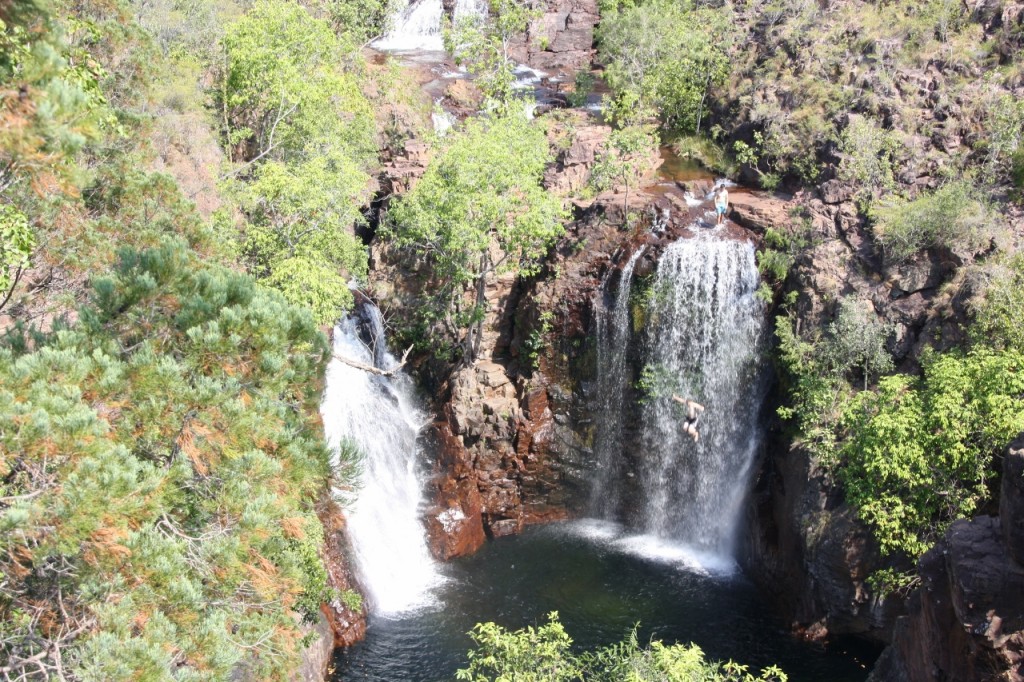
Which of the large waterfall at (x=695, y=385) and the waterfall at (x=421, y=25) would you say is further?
the waterfall at (x=421, y=25)

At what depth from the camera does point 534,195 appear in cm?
2502

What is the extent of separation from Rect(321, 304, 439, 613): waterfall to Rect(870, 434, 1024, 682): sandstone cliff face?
13019 mm

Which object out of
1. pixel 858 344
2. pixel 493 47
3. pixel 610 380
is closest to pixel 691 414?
pixel 610 380

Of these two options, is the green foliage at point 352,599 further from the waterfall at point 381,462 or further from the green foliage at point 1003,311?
the green foliage at point 1003,311

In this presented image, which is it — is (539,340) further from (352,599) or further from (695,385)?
(352,599)

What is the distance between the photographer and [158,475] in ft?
27.3

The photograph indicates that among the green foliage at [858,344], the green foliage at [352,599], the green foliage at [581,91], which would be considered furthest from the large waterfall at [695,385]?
the green foliage at [581,91]

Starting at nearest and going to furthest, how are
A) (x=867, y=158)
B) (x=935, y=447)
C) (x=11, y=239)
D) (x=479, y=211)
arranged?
(x=11, y=239) → (x=935, y=447) → (x=867, y=158) → (x=479, y=211)

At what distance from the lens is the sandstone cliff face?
13.1 m

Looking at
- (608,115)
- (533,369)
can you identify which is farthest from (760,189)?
(533,369)

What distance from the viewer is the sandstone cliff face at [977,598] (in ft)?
43.0

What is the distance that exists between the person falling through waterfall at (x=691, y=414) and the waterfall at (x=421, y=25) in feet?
102

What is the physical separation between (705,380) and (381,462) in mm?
10709

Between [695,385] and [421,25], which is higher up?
[421,25]
